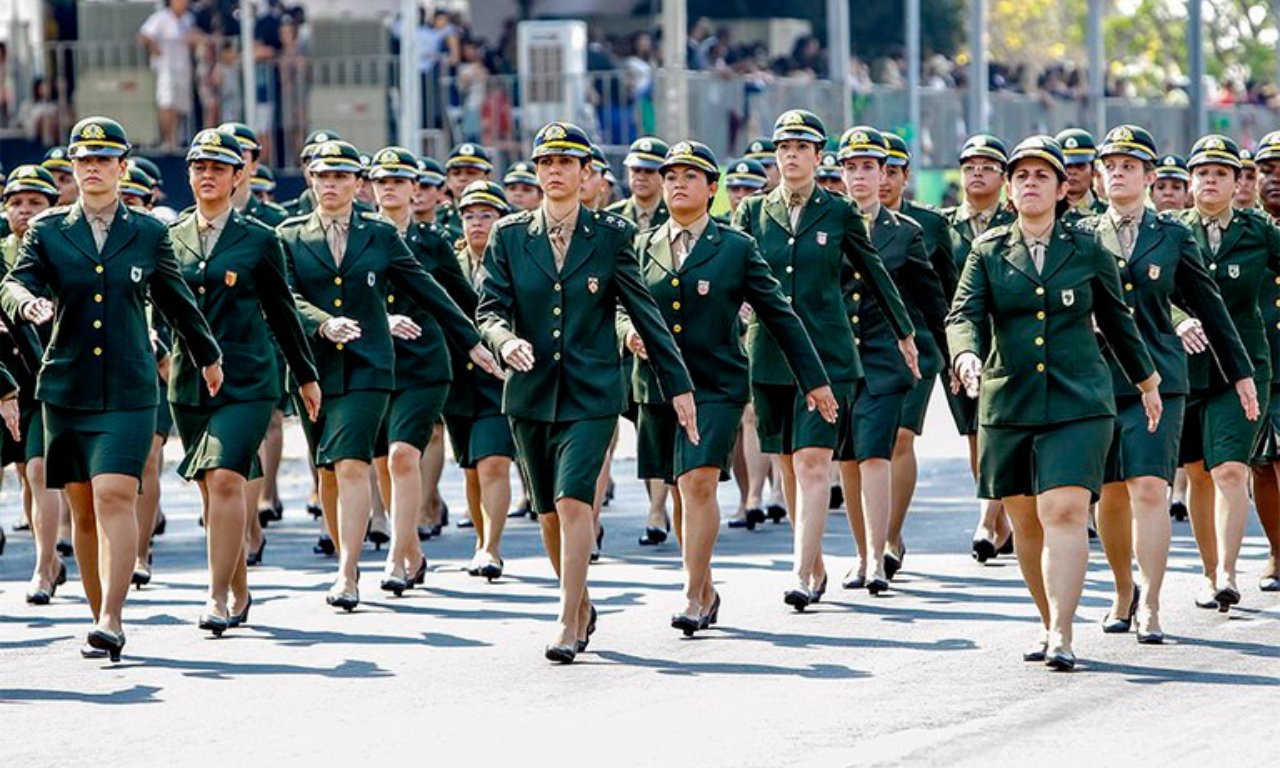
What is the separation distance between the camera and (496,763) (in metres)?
10.0

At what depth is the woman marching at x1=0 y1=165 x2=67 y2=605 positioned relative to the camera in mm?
14969

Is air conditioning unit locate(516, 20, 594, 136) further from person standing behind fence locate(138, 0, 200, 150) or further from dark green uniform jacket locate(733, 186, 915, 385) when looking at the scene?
dark green uniform jacket locate(733, 186, 915, 385)

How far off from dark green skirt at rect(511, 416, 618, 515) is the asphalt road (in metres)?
0.66

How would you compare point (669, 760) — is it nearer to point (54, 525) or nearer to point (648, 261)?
point (648, 261)

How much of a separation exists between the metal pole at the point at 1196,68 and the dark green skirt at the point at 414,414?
3005cm

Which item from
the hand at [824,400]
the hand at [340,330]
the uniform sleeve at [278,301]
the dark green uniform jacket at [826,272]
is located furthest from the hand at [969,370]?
the hand at [340,330]

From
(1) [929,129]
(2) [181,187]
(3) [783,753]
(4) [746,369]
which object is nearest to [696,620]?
(4) [746,369]

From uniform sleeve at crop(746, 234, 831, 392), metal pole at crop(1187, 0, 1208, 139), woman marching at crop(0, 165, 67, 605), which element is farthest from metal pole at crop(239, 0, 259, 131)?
metal pole at crop(1187, 0, 1208, 139)

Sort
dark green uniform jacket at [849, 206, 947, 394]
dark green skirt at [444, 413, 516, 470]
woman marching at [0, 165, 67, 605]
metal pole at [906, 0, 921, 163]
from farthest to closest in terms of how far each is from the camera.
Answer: metal pole at [906, 0, 921, 163] < dark green skirt at [444, 413, 516, 470] < dark green uniform jacket at [849, 206, 947, 394] < woman marching at [0, 165, 67, 605]

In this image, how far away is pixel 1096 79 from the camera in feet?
143

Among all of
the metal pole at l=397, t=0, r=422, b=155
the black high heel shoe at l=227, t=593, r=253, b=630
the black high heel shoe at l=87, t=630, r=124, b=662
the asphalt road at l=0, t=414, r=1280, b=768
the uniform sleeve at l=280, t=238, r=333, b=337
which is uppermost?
the metal pole at l=397, t=0, r=422, b=155

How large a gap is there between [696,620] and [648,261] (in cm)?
161

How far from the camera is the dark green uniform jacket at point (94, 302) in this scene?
41.3 feet

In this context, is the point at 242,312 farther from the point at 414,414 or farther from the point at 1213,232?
the point at 1213,232
